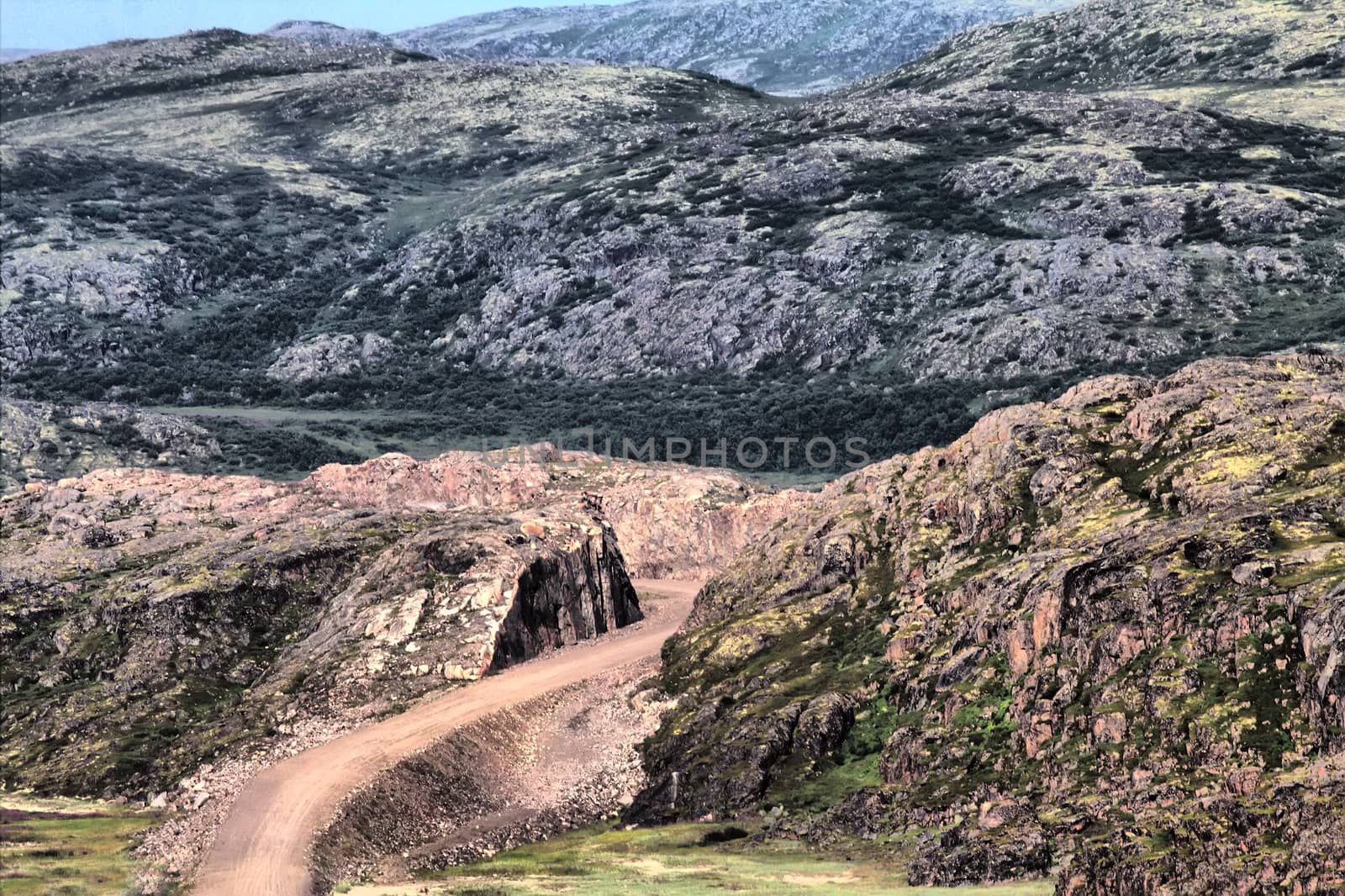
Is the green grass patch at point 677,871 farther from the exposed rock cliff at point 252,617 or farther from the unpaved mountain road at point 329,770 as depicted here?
the exposed rock cliff at point 252,617

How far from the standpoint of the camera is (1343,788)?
35.1 m

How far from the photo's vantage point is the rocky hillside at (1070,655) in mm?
38125

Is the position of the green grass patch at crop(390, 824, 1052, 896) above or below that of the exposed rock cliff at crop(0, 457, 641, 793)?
below

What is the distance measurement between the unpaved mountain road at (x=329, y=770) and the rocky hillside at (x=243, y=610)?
1.73m

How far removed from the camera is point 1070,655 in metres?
46.8

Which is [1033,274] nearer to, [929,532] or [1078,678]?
[929,532]

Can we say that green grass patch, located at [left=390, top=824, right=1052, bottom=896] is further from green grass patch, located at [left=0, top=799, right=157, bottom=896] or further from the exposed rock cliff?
the exposed rock cliff

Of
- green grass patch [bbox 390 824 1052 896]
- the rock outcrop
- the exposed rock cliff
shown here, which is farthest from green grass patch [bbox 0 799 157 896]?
the rock outcrop

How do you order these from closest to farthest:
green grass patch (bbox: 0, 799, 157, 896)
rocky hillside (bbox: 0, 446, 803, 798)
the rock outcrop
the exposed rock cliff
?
green grass patch (bbox: 0, 799, 157, 896) < rocky hillside (bbox: 0, 446, 803, 798) < the exposed rock cliff < the rock outcrop


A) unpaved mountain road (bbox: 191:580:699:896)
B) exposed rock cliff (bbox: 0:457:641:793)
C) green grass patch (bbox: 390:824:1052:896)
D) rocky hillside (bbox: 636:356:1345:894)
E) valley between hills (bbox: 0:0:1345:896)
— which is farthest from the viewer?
exposed rock cliff (bbox: 0:457:641:793)

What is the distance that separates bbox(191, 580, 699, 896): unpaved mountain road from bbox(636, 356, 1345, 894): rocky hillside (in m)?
5.64

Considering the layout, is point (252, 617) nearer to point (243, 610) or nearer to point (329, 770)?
point (243, 610)

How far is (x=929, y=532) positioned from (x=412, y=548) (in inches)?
1065

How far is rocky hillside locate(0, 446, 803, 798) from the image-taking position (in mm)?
64250
